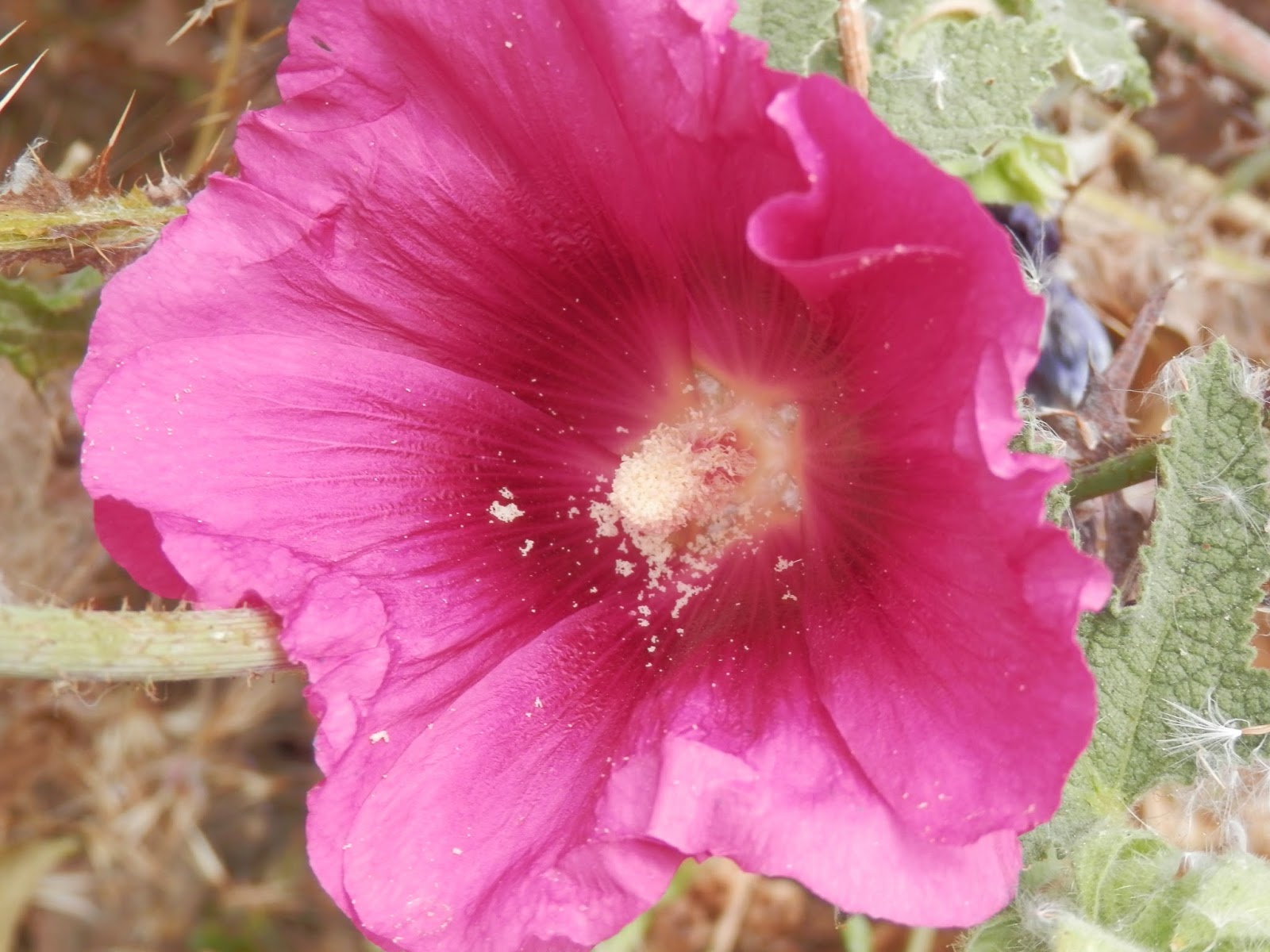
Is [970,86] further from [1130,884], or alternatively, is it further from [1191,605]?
[1130,884]

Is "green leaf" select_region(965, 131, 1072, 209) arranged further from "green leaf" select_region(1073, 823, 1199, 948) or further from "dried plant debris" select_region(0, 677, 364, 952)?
"dried plant debris" select_region(0, 677, 364, 952)

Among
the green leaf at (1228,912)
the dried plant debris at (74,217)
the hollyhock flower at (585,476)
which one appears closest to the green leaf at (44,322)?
the dried plant debris at (74,217)

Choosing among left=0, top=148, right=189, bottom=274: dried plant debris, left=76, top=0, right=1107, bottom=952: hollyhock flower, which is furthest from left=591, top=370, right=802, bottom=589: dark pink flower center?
left=0, top=148, right=189, bottom=274: dried plant debris

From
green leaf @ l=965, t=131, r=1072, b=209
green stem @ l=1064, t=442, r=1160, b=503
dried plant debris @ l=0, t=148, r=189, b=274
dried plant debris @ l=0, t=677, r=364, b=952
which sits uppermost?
dried plant debris @ l=0, t=148, r=189, b=274

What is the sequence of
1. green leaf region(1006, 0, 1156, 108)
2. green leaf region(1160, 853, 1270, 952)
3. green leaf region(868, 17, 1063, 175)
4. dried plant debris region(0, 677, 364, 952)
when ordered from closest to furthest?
green leaf region(1160, 853, 1270, 952) → green leaf region(868, 17, 1063, 175) → green leaf region(1006, 0, 1156, 108) → dried plant debris region(0, 677, 364, 952)

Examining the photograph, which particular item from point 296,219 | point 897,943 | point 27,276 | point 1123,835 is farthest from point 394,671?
point 897,943

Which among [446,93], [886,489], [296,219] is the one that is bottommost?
[886,489]

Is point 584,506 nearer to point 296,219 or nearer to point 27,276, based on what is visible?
point 296,219
